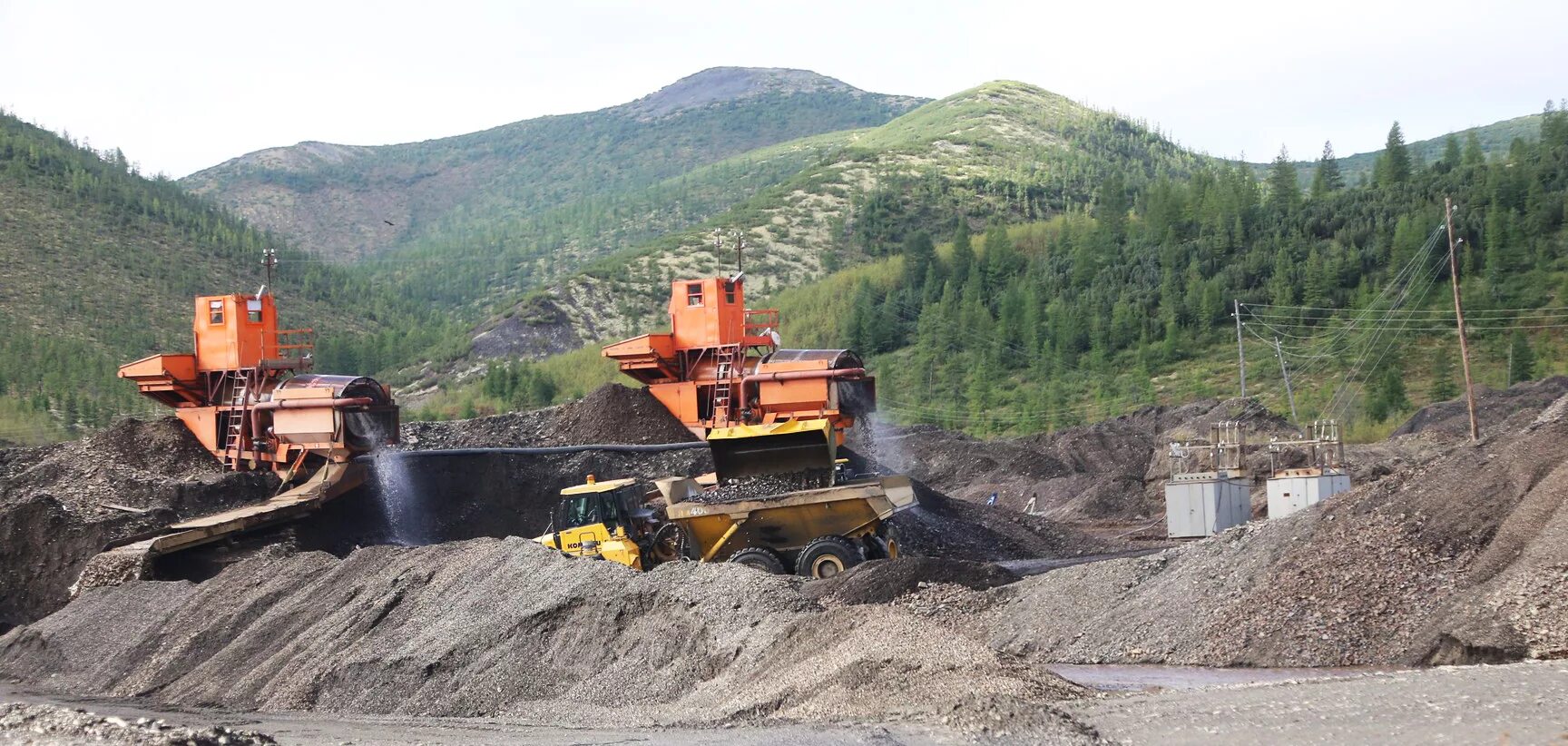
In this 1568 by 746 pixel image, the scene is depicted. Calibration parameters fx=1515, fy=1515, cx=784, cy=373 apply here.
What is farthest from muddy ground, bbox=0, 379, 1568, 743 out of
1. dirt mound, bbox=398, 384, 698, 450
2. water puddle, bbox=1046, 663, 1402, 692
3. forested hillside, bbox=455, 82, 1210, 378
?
forested hillside, bbox=455, 82, 1210, 378

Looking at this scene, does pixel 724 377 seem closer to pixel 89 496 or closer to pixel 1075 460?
pixel 89 496

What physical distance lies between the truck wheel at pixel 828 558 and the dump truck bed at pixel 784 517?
1.29ft

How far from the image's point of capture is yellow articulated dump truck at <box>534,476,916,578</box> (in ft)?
71.1

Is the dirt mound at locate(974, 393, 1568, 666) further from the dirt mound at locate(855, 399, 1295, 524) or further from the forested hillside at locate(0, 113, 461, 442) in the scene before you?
the forested hillside at locate(0, 113, 461, 442)

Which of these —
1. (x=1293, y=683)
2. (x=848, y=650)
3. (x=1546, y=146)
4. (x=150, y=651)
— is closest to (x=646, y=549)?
(x=150, y=651)

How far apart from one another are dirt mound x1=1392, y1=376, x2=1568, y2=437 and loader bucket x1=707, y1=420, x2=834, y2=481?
22.9m

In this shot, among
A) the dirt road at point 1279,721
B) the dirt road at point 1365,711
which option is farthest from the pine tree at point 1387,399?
the dirt road at point 1365,711

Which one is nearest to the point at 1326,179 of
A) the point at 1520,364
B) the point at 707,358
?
the point at 1520,364

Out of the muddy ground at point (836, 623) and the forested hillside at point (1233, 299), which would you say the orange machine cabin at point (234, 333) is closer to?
the muddy ground at point (836, 623)

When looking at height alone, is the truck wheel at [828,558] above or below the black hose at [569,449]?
below

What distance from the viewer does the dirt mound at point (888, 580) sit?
19453mm

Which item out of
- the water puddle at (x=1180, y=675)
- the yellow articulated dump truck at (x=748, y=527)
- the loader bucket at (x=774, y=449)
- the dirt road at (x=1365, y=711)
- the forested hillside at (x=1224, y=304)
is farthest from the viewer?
the forested hillside at (x=1224, y=304)

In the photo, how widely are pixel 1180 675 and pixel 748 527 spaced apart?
26.5ft

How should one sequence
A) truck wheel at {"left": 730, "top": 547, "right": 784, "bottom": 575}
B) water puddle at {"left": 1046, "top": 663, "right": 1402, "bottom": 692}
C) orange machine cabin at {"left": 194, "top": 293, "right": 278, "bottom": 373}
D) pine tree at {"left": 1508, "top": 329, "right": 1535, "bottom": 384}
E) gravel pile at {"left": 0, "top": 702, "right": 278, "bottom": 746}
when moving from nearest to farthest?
gravel pile at {"left": 0, "top": 702, "right": 278, "bottom": 746} < water puddle at {"left": 1046, "top": 663, "right": 1402, "bottom": 692} < truck wheel at {"left": 730, "top": 547, "right": 784, "bottom": 575} < orange machine cabin at {"left": 194, "top": 293, "right": 278, "bottom": 373} < pine tree at {"left": 1508, "top": 329, "right": 1535, "bottom": 384}
